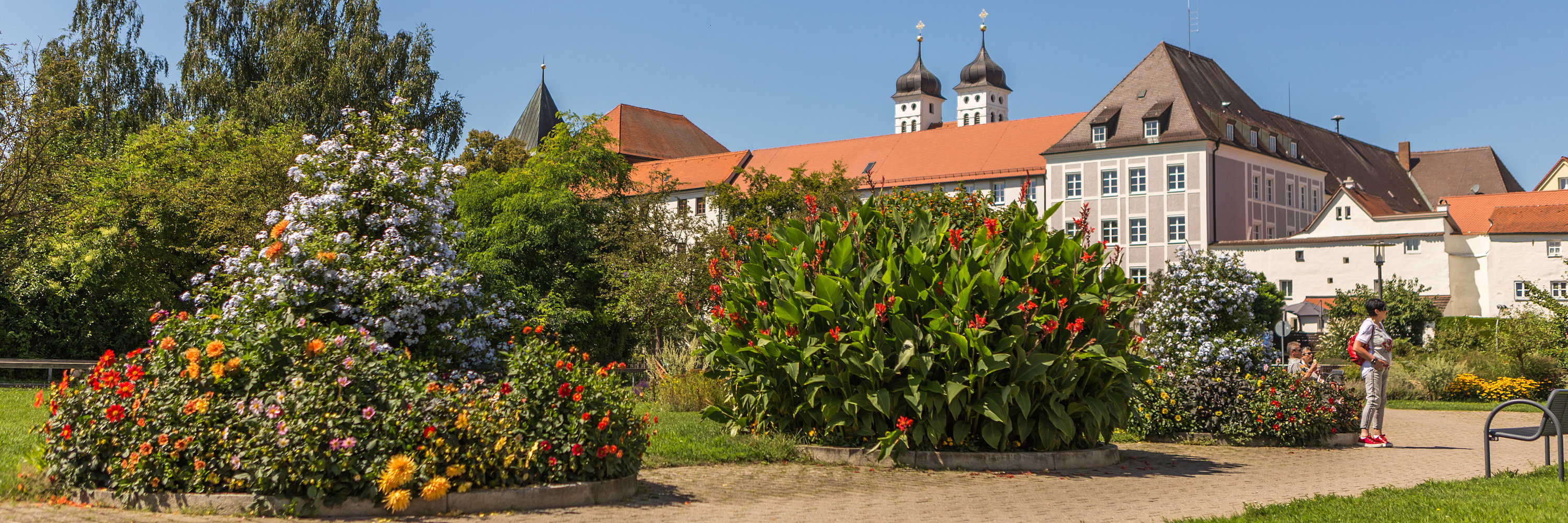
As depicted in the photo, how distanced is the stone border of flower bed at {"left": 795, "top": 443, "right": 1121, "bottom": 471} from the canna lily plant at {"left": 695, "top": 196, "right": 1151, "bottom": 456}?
0.12 meters

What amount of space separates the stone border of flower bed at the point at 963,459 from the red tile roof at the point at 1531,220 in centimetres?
5657

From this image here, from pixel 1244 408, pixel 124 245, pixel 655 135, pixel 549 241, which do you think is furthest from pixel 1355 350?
pixel 655 135

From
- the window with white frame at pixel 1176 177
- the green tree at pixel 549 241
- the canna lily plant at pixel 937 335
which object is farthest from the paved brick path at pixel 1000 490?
the window with white frame at pixel 1176 177

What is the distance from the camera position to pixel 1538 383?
24094 millimetres

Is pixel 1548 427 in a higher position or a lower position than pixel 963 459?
higher

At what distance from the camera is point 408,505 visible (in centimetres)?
687

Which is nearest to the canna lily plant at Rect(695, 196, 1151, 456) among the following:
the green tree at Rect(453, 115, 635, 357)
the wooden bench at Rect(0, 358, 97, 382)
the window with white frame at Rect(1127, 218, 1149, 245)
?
the wooden bench at Rect(0, 358, 97, 382)

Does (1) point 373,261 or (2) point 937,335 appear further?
(1) point 373,261

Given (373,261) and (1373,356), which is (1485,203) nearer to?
(1373,356)

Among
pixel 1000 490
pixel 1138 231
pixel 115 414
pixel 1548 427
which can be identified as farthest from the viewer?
pixel 1138 231

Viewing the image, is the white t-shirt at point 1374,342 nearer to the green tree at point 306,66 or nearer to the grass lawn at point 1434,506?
the grass lawn at point 1434,506

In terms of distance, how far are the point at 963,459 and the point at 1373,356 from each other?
5.16 m

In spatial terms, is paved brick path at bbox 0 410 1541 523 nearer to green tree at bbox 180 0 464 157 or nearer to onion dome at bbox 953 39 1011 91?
green tree at bbox 180 0 464 157

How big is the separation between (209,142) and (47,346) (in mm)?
8278
